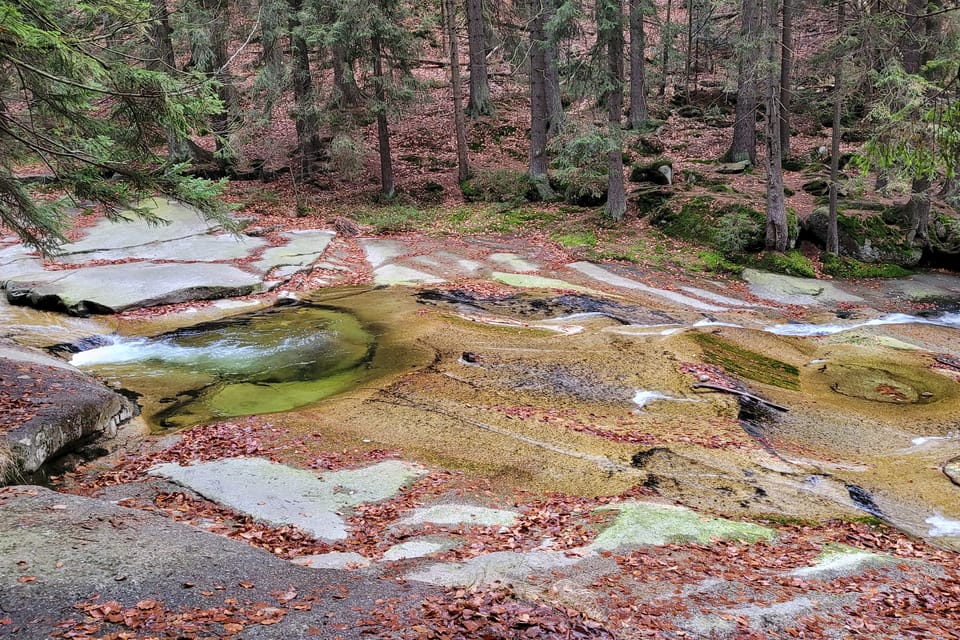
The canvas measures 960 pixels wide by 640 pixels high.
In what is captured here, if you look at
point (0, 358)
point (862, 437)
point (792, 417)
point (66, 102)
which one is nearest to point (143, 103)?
point (66, 102)

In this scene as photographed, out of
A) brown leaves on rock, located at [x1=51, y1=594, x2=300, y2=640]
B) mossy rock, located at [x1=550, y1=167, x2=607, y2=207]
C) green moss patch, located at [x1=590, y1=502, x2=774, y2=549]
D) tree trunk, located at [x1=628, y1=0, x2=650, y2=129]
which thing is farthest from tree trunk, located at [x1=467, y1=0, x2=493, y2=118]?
brown leaves on rock, located at [x1=51, y1=594, x2=300, y2=640]

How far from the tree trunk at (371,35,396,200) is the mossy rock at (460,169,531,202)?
3.03 metres

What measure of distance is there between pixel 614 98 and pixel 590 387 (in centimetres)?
1286

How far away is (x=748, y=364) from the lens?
11.5 meters

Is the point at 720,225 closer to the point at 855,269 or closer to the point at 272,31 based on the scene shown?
the point at 855,269

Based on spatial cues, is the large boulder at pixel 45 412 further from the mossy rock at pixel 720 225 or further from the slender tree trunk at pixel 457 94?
the slender tree trunk at pixel 457 94

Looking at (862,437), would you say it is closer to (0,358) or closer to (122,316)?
(0,358)

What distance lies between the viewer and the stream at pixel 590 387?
7.57 meters

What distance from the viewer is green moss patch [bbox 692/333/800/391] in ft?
36.0

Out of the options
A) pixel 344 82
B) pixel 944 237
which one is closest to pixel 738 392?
pixel 944 237

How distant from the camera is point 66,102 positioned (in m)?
8.08

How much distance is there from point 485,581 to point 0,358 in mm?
8710

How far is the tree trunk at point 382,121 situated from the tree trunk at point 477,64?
21.1 feet

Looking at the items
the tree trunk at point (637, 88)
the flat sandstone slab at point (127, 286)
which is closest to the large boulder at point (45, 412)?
the flat sandstone slab at point (127, 286)
